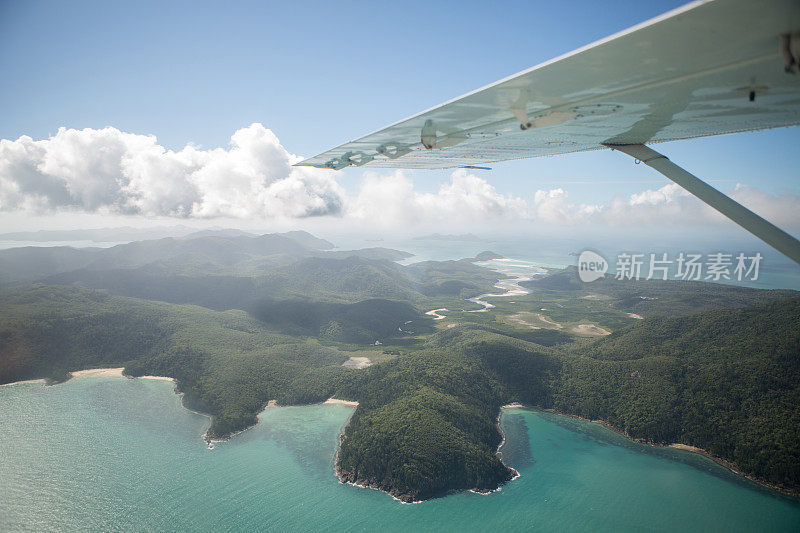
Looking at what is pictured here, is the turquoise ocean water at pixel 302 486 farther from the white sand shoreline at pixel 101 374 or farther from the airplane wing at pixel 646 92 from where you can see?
the airplane wing at pixel 646 92

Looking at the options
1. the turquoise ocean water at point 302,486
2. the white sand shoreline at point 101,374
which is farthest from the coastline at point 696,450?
the white sand shoreline at point 101,374

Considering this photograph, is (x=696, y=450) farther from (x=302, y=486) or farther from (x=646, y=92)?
(x=646, y=92)

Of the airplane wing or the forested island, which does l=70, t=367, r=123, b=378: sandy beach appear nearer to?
the forested island

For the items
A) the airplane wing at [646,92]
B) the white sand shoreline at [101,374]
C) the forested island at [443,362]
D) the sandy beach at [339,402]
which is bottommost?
the white sand shoreline at [101,374]

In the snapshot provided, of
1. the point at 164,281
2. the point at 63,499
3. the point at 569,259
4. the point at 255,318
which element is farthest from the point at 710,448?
the point at 569,259

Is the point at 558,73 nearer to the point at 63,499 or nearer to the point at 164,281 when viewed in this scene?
the point at 63,499

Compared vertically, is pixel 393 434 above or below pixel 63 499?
above

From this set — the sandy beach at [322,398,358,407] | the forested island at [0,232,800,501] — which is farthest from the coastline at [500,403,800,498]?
the sandy beach at [322,398,358,407]
